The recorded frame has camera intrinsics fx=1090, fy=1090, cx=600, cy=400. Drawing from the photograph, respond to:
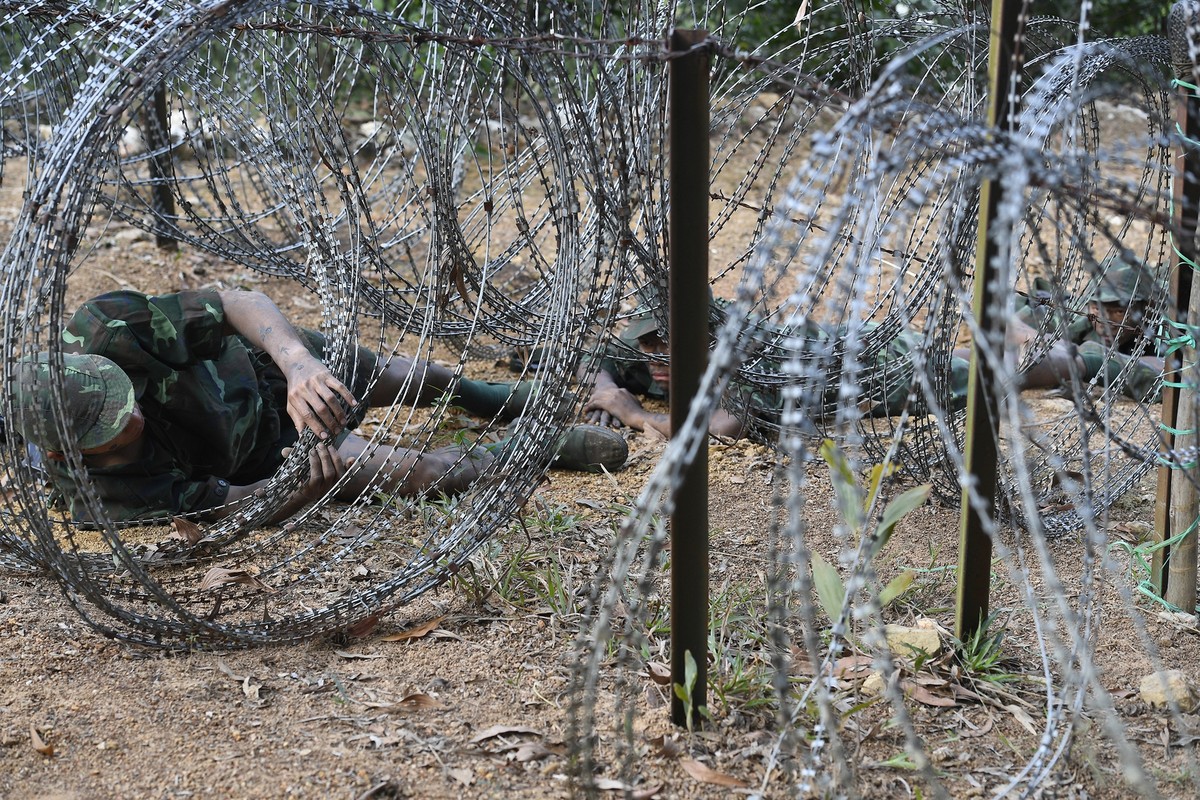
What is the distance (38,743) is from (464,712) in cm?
85

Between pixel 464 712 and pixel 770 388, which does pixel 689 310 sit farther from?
pixel 770 388

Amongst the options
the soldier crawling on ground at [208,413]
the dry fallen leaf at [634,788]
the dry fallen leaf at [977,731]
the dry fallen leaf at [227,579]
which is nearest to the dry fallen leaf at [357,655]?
the dry fallen leaf at [227,579]

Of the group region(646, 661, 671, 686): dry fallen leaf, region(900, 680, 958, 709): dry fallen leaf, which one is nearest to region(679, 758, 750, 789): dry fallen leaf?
region(646, 661, 671, 686): dry fallen leaf

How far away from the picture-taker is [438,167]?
3006mm

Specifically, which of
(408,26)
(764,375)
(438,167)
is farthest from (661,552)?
(408,26)

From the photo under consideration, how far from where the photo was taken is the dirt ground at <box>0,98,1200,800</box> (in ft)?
6.80

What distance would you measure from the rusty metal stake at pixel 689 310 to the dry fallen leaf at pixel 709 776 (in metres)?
0.12

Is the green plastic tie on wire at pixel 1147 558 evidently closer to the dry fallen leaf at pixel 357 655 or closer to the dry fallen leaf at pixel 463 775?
the dry fallen leaf at pixel 463 775

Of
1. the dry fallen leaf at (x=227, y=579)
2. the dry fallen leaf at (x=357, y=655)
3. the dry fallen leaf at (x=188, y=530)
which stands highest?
the dry fallen leaf at (x=188, y=530)

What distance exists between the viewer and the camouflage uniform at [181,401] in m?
3.32

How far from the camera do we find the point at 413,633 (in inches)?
106

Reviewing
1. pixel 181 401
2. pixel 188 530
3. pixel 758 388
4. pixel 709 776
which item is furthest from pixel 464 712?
pixel 758 388

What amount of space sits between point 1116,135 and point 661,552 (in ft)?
34.2

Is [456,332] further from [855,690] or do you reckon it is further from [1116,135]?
[1116,135]
